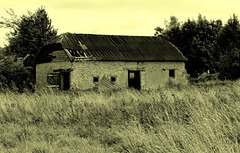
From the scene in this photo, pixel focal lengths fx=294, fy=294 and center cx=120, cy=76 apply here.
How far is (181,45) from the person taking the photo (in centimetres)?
3712

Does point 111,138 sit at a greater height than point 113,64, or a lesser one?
lesser

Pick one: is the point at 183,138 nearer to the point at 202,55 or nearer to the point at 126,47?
the point at 126,47

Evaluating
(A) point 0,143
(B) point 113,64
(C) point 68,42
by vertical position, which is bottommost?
(A) point 0,143

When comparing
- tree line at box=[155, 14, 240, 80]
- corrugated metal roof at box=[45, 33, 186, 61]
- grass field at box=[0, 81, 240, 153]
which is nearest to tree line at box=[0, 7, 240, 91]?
tree line at box=[155, 14, 240, 80]

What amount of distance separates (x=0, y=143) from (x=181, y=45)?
33099 millimetres

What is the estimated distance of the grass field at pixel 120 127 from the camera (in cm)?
508

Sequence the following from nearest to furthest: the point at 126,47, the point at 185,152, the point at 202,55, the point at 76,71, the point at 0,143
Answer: the point at 185,152 < the point at 0,143 < the point at 76,71 < the point at 126,47 < the point at 202,55

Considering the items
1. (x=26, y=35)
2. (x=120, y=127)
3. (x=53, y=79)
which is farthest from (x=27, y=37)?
(x=120, y=127)

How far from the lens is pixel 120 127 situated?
7082 millimetres

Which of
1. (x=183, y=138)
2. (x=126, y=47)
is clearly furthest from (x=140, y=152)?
(x=126, y=47)

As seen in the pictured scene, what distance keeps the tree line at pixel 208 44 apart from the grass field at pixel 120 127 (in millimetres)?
18426

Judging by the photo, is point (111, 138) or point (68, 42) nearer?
point (111, 138)

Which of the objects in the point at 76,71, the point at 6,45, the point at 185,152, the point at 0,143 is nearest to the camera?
the point at 185,152

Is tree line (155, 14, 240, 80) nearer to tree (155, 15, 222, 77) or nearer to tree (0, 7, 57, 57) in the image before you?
tree (155, 15, 222, 77)
